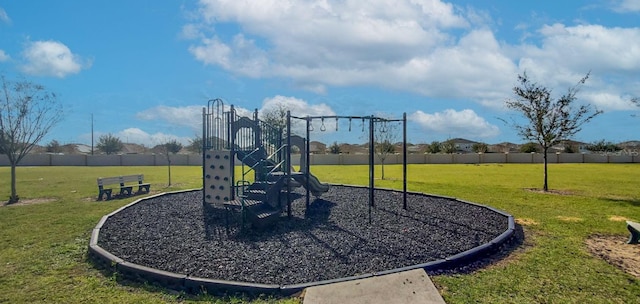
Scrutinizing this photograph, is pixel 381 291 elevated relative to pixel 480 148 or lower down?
lower down

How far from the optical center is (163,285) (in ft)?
14.4

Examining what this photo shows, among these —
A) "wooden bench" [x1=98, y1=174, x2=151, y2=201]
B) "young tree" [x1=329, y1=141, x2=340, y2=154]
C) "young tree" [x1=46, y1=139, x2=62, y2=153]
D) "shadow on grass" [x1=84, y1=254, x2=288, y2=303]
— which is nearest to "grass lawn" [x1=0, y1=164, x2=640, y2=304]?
"shadow on grass" [x1=84, y1=254, x2=288, y2=303]

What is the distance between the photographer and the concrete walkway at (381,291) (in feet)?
12.6

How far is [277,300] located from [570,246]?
4.95 meters

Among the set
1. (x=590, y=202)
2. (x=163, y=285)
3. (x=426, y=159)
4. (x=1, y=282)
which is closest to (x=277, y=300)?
(x=163, y=285)

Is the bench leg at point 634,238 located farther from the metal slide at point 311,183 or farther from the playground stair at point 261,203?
the metal slide at point 311,183

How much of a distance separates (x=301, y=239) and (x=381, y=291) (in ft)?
7.88

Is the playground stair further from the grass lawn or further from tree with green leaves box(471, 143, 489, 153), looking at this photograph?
tree with green leaves box(471, 143, 489, 153)

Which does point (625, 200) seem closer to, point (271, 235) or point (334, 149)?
point (271, 235)

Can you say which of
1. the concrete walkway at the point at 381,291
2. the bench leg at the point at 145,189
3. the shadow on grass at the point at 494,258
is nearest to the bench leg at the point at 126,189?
the bench leg at the point at 145,189

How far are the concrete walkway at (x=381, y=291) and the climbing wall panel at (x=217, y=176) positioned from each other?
4340mm

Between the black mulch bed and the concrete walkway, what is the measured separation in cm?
36

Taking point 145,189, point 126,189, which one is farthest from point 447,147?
point 126,189

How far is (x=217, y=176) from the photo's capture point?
8117mm
